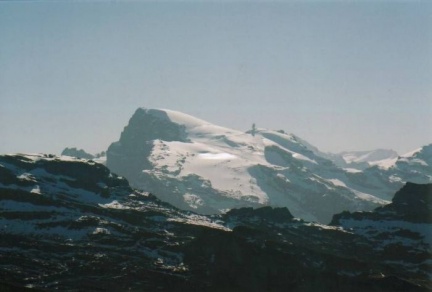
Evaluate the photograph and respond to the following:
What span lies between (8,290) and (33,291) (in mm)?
13375

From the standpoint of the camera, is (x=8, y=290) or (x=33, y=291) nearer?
(x=8, y=290)

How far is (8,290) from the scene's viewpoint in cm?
17700

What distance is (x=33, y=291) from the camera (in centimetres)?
18950
